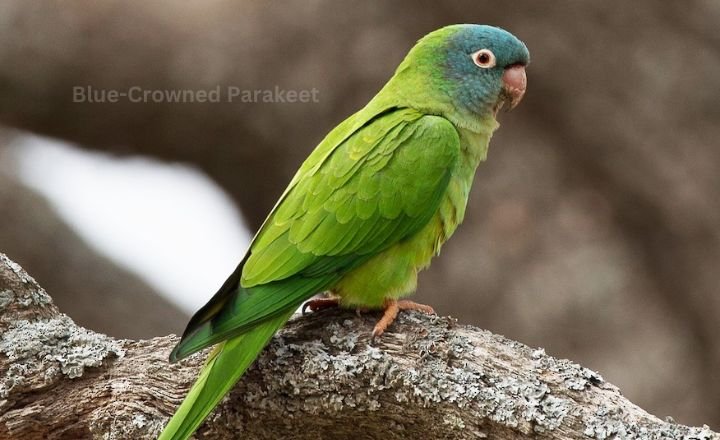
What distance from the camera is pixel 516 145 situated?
5.96 m

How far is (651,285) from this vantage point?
587 centimetres

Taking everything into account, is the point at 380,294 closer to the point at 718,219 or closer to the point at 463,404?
the point at 463,404

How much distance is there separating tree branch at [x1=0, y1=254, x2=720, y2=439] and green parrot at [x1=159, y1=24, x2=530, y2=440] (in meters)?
0.15

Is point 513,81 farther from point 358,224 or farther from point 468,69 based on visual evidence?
point 358,224

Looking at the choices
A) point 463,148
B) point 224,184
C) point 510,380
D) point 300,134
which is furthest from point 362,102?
point 510,380

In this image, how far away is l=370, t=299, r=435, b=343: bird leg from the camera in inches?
134

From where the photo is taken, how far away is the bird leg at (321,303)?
378cm

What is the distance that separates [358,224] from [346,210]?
0.26 feet

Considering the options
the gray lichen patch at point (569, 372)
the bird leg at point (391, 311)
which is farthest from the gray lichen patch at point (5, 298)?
the gray lichen patch at point (569, 372)

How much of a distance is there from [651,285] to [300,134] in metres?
2.51

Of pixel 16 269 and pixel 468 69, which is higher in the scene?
pixel 468 69

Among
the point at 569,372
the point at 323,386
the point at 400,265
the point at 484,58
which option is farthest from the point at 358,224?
the point at 484,58

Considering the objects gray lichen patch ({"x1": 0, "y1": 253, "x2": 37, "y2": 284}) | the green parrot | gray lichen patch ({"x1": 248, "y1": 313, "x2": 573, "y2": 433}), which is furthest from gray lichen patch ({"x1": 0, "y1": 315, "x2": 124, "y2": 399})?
gray lichen patch ({"x1": 248, "y1": 313, "x2": 573, "y2": 433})

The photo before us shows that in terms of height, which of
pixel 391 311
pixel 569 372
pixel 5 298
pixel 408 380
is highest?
pixel 391 311
